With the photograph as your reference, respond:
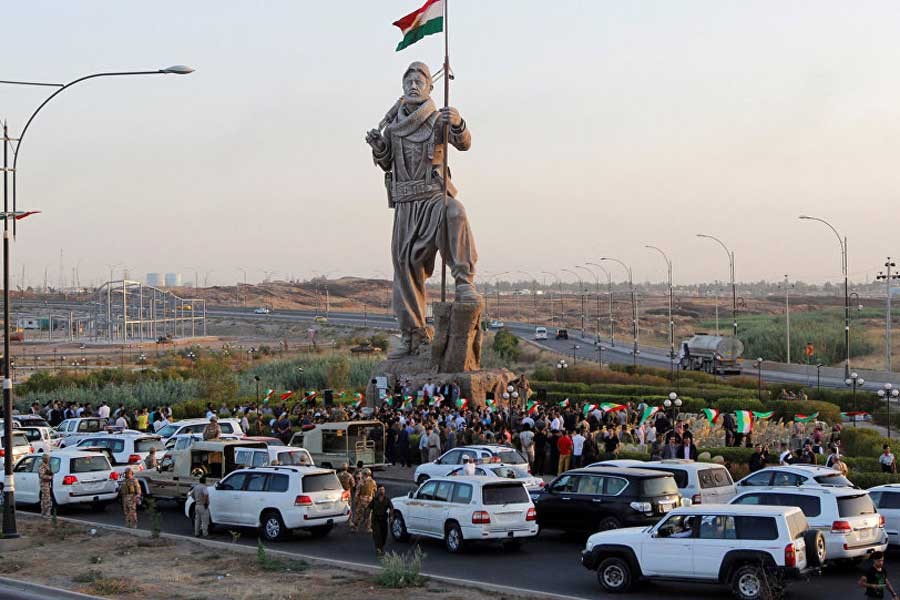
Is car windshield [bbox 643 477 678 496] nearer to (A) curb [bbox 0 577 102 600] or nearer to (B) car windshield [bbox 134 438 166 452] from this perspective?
(A) curb [bbox 0 577 102 600]

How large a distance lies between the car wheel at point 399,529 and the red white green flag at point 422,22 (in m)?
24.2

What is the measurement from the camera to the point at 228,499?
2100cm

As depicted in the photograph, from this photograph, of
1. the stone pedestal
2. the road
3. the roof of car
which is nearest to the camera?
the road

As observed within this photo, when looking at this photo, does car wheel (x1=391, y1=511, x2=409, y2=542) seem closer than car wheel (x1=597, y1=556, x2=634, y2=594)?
No

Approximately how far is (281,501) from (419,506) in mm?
2531

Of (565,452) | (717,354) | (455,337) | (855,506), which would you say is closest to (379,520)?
(855,506)

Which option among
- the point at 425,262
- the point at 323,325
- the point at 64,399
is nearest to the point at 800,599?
the point at 425,262

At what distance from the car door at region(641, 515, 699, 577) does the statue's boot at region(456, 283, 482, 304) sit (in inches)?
897

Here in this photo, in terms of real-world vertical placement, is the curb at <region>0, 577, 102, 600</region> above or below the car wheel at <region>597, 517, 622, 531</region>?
below

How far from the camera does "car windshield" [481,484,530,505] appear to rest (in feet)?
62.1

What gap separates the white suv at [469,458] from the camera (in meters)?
24.6

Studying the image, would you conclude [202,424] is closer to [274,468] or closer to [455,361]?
[455,361]

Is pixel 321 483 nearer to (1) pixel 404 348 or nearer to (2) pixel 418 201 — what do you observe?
(1) pixel 404 348

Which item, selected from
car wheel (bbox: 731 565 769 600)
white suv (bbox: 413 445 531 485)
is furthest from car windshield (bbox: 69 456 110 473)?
car wheel (bbox: 731 565 769 600)
